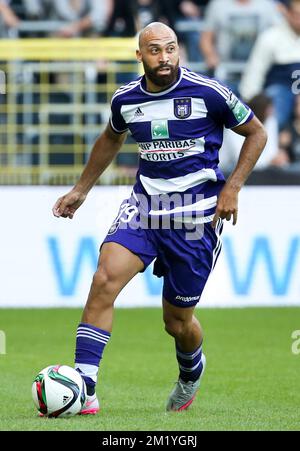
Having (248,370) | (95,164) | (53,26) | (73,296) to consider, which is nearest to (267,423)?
(95,164)

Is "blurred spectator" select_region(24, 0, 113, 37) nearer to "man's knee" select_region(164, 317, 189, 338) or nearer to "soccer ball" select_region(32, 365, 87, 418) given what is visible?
"man's knee" select_region(164, 317, 189, 338)

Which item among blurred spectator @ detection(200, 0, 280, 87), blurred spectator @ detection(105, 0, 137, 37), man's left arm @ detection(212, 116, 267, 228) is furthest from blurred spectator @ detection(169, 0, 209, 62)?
man's left arm @ detection(212, 116, 267, 228)

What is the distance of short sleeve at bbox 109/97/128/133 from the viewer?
7982 millimetres

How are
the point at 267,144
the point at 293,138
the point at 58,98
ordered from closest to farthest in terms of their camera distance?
the point at 267,144 → the point at 293,138 → the point at 58,98

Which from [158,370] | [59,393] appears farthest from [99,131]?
[59,393]

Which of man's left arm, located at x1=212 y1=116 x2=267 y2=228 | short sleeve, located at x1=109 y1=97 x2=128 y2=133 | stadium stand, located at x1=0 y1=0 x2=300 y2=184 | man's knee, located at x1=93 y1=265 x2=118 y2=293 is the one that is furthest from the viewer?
stadium stand, located at x1=0 y1=0 x2=300 y2=184

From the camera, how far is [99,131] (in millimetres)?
16031

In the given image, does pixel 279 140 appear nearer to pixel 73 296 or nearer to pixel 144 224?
pixel 73 296

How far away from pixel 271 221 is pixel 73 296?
8.48 feet

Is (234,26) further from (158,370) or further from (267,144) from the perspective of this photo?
(158,370)

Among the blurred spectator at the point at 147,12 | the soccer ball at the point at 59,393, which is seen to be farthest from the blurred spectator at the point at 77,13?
Answer: the soccer ball at the point at 59,393

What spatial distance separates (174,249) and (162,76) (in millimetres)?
1114

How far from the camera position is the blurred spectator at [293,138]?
16094mm

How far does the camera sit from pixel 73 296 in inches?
573
